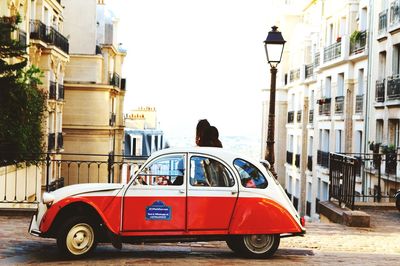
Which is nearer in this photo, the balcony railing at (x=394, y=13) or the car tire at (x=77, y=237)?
the car tire at (x=77, y=237)

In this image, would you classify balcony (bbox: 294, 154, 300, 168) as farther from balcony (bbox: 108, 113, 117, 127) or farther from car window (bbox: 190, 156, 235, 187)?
car window (bbox: 190, 156, 235, 187)

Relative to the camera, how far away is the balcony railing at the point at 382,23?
31016 millimetres

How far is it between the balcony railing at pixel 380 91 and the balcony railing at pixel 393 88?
2.75 ft

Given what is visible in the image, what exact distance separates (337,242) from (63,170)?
129 ft

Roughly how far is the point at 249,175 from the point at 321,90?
3403 centimetres

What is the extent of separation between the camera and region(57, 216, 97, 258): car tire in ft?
32.0

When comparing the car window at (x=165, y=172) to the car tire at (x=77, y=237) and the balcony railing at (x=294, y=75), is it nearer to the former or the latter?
the car tire at (x=77, y=237)

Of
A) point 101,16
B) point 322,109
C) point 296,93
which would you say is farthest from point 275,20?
point 322,109

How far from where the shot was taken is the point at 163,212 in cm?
1002

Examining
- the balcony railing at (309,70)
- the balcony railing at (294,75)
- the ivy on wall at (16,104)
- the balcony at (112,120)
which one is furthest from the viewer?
Result: the balcony at (112,120)

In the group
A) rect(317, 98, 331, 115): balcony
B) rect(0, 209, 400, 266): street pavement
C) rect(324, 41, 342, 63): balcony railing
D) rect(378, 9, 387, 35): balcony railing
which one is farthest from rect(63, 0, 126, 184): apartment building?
rect(0, 209, 400, 266): street pavement

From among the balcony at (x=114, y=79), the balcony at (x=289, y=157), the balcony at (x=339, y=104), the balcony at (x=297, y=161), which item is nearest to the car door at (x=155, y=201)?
the balcony at (x=339, y=104)

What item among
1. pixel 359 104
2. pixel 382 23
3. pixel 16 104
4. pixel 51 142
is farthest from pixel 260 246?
pixel 51 142

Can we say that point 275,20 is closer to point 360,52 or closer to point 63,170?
point 63,170
